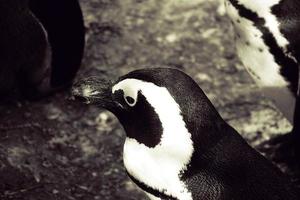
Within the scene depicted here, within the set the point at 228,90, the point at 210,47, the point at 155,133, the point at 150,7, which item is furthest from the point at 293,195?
the point at 150,7

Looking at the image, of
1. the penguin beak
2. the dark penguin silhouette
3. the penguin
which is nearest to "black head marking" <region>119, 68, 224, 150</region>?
the penguin

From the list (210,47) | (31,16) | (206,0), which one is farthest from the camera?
(206,0)

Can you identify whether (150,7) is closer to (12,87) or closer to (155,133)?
(12,87)

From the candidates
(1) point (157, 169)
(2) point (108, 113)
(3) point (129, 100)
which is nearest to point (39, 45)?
(2) point (108, 113)

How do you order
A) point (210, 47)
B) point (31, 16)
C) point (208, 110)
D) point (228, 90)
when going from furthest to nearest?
point (210, 47) < point (228, 90) < point (31, 16) < point (208, 110)

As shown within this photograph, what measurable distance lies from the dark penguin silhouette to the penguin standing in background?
2.07 feet

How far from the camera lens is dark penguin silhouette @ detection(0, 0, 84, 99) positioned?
264 cm

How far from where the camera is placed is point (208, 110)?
1.78m

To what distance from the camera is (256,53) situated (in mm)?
2381

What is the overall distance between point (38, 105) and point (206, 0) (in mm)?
1075

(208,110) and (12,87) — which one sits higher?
(208,110)

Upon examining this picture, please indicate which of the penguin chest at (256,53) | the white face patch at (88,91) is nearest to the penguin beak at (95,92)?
the white face patch at (88,91)

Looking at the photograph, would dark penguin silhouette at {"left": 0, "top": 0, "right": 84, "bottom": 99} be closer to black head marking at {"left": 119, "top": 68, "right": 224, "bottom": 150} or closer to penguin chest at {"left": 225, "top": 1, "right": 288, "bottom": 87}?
penguin chest at {"left": 225, "top": 1, "right": 288, "bottom": 87}

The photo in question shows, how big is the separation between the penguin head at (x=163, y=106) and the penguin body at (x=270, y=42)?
603mm
